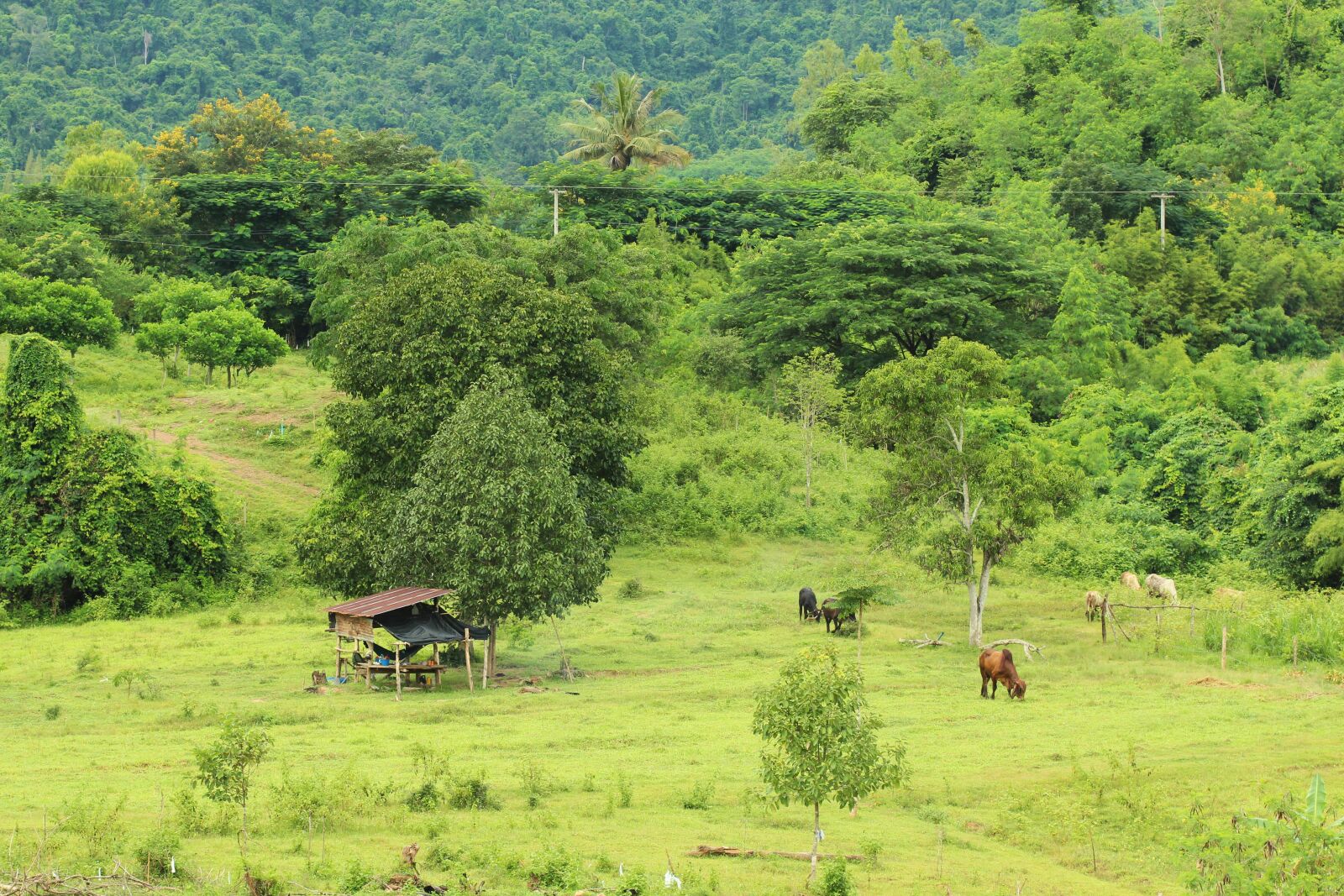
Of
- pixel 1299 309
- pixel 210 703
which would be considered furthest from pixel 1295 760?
pixel 1299 309

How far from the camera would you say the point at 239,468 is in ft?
160

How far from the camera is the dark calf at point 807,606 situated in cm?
3753

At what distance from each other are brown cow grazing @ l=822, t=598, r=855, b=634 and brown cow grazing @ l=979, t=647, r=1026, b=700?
23.8ft

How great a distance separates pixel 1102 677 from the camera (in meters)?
30.3

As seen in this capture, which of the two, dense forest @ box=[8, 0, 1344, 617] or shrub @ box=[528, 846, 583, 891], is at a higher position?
dense forest @ box=[8, 0, 1344, 617]

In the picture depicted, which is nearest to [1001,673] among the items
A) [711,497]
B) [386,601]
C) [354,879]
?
[386,601]

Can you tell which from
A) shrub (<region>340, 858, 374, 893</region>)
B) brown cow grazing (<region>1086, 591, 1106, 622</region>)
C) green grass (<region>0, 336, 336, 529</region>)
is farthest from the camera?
green grass (<region>0, 336, 336, 529</region>)

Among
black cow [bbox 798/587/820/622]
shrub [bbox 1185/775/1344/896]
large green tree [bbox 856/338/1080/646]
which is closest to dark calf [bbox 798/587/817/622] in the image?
black cow [bbox 798/587/820/622]

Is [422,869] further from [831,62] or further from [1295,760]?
[831,62]

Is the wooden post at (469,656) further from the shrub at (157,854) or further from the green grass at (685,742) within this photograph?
the shrub at (157,854)

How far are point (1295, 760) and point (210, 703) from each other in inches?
725

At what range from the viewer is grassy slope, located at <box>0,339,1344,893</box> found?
18766 mm

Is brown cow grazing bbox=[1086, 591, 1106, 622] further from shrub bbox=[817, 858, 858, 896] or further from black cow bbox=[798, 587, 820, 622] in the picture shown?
shrub bbox=[817, 858, 858, 896]

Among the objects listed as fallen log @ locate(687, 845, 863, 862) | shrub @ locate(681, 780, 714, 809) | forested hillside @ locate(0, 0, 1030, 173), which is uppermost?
forested hillside @ locate(0, 0, 1030, 173)
